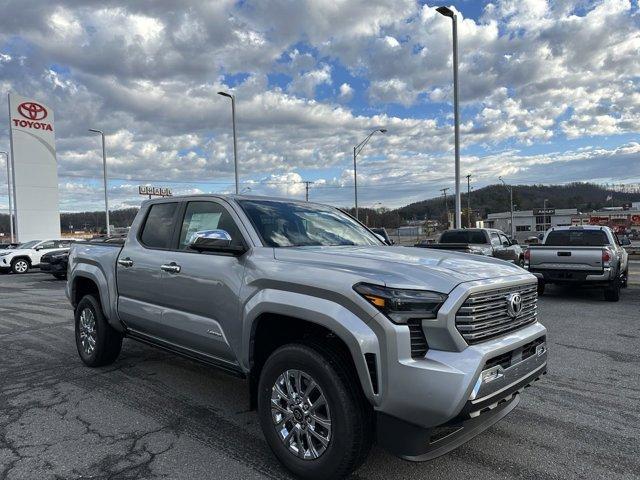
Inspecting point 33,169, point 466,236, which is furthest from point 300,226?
point 33,169

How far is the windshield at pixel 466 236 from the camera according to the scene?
15.1m

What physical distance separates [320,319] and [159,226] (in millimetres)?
2533

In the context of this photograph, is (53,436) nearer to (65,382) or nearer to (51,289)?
(65,382)

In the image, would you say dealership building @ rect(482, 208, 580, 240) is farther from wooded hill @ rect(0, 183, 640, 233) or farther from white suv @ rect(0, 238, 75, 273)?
white suv @ rect(0, 238, 75, 273)

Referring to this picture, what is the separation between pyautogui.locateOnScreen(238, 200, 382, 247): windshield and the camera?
4020 mm

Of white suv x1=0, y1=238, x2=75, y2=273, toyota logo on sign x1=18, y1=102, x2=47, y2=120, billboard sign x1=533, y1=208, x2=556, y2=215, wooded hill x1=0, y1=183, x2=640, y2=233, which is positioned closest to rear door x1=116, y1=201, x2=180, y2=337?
white suv x1=0, y1=238, x2=75, y2=273

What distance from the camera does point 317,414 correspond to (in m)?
3.12

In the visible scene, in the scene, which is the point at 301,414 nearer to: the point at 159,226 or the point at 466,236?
the point at 159,226

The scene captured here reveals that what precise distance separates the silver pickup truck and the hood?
12 mm

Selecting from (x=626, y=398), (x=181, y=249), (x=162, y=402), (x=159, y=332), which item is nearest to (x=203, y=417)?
(x=162, y=402)

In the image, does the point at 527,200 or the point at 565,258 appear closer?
the point at 565,258

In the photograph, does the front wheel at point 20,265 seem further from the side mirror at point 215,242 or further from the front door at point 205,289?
the side mirror at point 215,242

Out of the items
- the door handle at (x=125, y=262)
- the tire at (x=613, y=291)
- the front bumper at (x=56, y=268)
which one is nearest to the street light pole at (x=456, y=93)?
the tire at (x=613, y=291)

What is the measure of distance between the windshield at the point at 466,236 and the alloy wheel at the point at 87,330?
11636 mm
